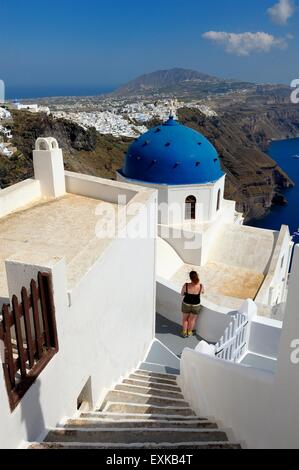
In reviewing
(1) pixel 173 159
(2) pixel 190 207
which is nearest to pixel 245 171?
(2) pixel 190 207

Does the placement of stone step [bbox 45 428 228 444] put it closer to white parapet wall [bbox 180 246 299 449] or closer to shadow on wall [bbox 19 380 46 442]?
shadow on wall [bbox 19 380 46 442]

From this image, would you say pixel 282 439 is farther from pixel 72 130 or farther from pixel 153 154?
pixel 72 130

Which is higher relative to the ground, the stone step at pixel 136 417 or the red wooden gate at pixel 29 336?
the red wooden gate at pixel 29 336

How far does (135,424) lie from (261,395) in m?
1.30

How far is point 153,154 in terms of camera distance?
445 inches

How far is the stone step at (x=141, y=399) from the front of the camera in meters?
4.96

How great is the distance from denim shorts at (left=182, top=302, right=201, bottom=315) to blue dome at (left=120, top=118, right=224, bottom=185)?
4798 millimetres

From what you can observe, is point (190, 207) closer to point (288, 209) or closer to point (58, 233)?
point (58, 233)

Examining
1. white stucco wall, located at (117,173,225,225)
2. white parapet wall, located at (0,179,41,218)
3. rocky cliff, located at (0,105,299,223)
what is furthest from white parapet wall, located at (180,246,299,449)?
rocky cliff, located at (0,105,299,223)

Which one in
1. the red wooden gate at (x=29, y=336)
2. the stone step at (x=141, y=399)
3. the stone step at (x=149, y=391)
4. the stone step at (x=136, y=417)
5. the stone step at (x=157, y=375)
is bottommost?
the stone step at (x=157, y=375)

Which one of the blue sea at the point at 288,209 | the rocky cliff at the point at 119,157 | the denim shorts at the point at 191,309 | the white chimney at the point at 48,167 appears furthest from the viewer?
the blue sea at the point at 288,209

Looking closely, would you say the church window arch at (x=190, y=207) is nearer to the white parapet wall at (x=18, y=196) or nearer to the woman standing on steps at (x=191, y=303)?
the woman standing on steps at (x=191, y=303)

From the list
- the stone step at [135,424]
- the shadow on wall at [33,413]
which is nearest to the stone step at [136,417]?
the stone step at [135,424]

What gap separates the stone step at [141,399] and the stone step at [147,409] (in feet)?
0.70
